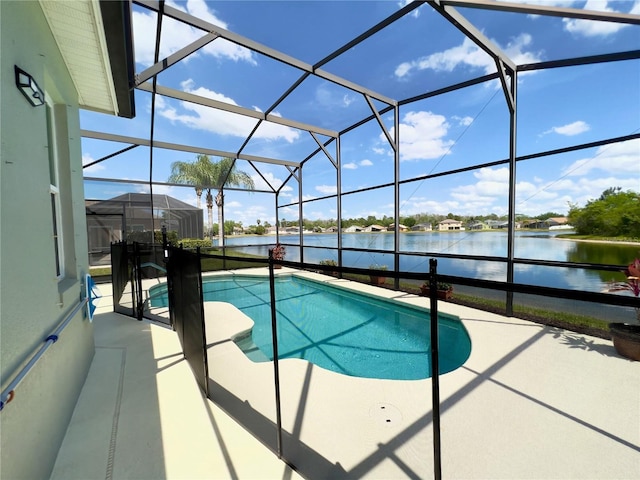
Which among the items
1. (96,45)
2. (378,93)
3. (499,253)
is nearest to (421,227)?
(499,253)

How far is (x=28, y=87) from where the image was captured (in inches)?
61.8

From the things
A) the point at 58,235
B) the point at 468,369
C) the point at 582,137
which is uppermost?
the point at 582,137

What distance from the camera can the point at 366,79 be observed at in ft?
18.2

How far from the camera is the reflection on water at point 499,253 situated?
3.95 m

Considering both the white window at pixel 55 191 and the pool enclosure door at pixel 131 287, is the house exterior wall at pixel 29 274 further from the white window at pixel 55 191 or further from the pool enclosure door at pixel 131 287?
the pool enclosure door at pixel 131 287

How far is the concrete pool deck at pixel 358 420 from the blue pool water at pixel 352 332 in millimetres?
918

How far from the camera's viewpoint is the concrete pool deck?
5.61 feet

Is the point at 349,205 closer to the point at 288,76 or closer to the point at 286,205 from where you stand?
the point at 286,205

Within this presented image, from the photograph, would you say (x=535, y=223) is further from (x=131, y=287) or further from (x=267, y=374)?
(x=131, y=287)

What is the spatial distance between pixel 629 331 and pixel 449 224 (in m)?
4.06

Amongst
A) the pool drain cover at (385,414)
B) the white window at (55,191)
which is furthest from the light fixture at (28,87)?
the pool drain cover at (385,414)

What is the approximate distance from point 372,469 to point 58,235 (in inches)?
137

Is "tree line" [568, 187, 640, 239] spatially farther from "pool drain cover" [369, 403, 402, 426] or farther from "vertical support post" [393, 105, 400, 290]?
"pool drain cover" [369, 403, 402, 426]

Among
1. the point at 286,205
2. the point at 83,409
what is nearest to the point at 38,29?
the point at 83,409
